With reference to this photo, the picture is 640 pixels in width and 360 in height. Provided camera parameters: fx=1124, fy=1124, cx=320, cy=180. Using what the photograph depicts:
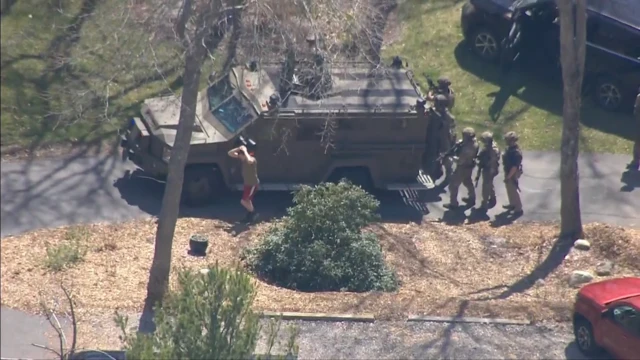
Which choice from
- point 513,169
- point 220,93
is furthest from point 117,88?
point 513,169

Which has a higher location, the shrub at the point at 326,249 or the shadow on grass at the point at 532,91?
the shadow on grass at the point at 532,91

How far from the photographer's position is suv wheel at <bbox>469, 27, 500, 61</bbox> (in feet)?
70.7

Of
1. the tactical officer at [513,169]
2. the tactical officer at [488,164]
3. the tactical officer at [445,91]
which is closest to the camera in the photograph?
the tactical officer at [513,169]

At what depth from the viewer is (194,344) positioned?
9.05 meters

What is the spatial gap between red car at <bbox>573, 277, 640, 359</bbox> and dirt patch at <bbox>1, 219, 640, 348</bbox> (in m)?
0.77

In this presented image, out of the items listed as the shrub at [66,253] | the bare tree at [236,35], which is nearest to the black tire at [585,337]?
the bare tree at [236,35]

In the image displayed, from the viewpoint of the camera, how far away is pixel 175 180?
1295 cm

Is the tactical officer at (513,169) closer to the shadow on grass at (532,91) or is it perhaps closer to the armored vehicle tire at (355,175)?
the armored vehicle tire at (355,175)

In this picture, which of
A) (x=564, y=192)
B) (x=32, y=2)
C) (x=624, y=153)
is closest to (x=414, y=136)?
(x=564, y=192)

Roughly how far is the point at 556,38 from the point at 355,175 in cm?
561

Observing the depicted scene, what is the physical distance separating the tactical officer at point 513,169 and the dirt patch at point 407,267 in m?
0.51

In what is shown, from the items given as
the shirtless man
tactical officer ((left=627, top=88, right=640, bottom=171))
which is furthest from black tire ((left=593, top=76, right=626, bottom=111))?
the shirtless man

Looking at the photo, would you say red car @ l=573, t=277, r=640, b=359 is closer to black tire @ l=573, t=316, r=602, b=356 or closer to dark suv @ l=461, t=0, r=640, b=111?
black tire @ l=573, t=316, r=602, b=356

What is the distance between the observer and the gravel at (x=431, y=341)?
12805 millimetres
